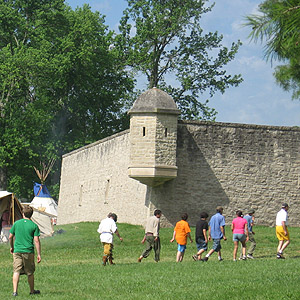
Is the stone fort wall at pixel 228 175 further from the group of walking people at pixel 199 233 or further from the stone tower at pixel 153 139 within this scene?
the group of walking people at pixel 199 233

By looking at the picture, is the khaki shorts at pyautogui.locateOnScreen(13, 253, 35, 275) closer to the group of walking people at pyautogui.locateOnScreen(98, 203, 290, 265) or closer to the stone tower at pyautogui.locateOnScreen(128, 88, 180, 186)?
the group of walking people at pyautogui.locateOnScreen(98, 203, 290, 265)

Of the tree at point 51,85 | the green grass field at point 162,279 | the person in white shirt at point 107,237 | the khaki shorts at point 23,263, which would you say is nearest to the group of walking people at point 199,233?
the person in white shirt at point 107,237

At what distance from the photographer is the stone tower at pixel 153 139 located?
96.4 ft

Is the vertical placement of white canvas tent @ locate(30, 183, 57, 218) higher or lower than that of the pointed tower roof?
lower

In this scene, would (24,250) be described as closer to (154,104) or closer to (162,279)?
(162,279)

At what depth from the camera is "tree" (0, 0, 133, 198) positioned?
152 ft

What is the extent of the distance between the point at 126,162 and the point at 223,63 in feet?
75.1

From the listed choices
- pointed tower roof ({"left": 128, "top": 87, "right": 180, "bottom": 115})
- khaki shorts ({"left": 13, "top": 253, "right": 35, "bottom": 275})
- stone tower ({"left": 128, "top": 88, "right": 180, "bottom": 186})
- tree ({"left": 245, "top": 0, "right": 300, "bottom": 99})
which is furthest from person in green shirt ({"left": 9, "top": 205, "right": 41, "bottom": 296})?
pointed tower roof ({"left": 128, "top": 87, "right": 180, "bottom": 115})

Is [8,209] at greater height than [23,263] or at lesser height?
greater

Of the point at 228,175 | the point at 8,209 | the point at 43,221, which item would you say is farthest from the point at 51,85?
the point at 228,175

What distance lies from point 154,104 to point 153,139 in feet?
4.80

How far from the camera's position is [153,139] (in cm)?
2944

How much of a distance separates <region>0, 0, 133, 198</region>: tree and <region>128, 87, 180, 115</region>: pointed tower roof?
1734 centimetres

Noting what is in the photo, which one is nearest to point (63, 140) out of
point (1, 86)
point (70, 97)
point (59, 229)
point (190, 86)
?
point (70, 97)
